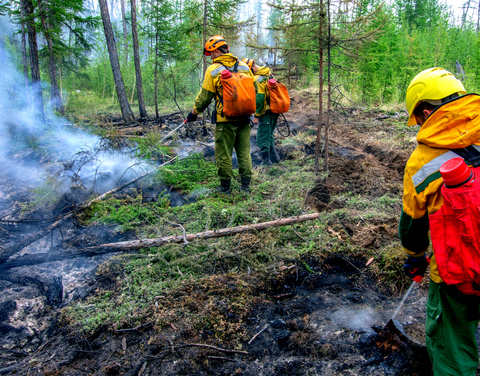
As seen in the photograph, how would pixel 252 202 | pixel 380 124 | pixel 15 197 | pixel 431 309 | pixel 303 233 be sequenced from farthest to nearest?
pixel 380 124, pixel 15 197, pixel 252 202, pixel 303 233, pixel 431 309

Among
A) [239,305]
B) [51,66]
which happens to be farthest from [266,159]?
[51,66]

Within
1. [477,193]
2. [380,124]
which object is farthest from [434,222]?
[380,124]

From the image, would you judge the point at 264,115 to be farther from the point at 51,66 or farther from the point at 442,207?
the point at 51,66

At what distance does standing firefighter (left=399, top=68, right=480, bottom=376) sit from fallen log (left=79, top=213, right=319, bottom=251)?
2076mm

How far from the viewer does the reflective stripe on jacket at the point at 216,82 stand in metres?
4.78

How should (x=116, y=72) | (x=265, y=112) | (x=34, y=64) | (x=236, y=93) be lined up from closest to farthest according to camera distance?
(x=236, y=93) < (x=265, y=112) < (x=34, y=64) < (x=116, y=72)

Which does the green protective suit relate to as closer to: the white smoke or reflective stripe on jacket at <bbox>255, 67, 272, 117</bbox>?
reflective stripe on jacket at <bbox>255, 67, 272, 117</bbox>

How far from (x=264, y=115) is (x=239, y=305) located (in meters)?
4.89

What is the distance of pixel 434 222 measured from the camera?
1475 millimetres

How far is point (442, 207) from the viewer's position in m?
1.44

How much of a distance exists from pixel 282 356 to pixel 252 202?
2.79 meters

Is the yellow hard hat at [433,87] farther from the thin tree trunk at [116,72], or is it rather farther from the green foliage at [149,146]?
the thin tree trunk at [116,72]

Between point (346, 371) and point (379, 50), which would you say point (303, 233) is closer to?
point (346, 371)

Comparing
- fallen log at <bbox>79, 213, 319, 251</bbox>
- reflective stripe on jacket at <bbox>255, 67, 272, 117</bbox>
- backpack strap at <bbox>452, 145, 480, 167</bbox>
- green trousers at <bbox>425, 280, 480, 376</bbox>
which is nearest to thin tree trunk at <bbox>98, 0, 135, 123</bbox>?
reflective stripe on jacket at <bbox>255, 67, 272, 117</bbox>
